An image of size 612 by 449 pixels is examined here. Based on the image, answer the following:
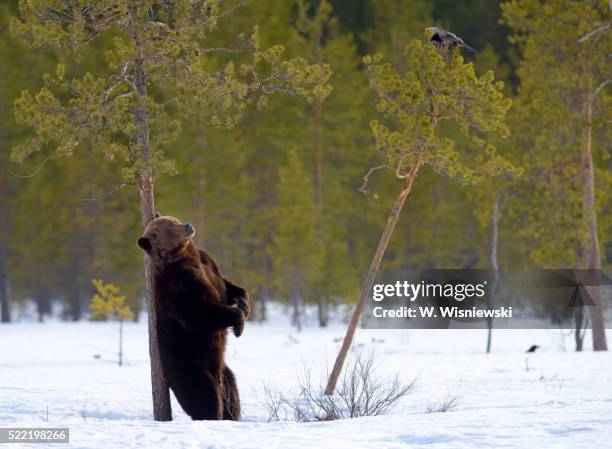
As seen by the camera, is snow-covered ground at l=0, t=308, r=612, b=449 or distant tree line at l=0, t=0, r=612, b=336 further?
distant tree line at l=0, t=0, r=612, b=336

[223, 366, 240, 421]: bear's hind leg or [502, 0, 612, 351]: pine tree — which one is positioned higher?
[502, 0, 612, 351]: pine tree

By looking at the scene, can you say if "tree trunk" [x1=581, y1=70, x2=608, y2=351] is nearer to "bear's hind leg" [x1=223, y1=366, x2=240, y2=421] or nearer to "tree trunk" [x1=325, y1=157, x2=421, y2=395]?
"tree trunk" [x1=325, y1=157, x2=421, y2=395]

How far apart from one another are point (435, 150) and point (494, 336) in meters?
15.0

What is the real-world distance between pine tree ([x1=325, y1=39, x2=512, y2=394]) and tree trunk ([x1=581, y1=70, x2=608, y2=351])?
21.5ft

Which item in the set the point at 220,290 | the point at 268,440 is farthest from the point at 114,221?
the point at 268,440

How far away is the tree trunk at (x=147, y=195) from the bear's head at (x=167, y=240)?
121 cm

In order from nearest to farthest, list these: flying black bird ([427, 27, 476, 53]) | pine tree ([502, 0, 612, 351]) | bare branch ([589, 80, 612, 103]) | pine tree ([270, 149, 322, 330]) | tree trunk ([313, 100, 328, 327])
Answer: flying black bird ([427, 27, 476, 53]), bare branch ([589, 80, 612, 103]), pine tree ([502, 0, 612, 351]), pine tree ([270, 149, 322, 330]), tree trunk ([313, 100, 328, 327])

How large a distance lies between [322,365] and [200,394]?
333 inches

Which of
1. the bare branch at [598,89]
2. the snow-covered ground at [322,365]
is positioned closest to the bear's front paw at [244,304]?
the snow-covered ground at [322,365]

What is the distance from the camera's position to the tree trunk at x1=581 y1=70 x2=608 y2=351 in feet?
62.4

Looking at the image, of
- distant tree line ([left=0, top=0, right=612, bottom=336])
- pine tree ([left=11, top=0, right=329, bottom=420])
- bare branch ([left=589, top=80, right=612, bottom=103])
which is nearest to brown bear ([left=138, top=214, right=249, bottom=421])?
pine tree ([left=11, top=0, right=329, bottom=420])

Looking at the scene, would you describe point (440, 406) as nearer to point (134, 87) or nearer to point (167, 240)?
point (167, 240)

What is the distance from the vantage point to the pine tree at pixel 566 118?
18734 millimetres

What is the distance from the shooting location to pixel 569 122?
1917 centimetres
